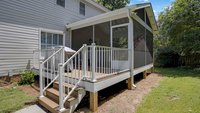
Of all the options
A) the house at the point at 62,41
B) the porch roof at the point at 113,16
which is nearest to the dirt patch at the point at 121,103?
the house at the point at 62,41

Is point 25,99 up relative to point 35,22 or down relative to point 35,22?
down

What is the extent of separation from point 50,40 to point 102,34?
3496mm

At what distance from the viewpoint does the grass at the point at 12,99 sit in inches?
175

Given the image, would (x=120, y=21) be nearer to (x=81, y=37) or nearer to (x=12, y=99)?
(x=81, y=37)

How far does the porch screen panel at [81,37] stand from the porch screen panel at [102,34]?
0.48 metres

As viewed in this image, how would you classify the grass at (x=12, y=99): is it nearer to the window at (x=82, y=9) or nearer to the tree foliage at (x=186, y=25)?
the window at (x=82, y=9)

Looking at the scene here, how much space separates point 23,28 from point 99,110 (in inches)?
243

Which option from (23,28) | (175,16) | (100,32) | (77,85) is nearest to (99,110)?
(77,85)

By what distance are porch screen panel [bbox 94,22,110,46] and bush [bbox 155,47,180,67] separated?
11098 mm

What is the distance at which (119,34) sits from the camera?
7488 mm

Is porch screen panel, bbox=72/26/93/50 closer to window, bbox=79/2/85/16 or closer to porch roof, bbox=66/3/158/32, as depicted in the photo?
porch roof, bbox=66/3/158/32

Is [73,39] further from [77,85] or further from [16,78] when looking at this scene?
[77,85]

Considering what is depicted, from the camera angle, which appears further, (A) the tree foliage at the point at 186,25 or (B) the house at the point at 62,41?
(A) the tree foliage at the point at 186,25

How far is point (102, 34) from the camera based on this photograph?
8.44 meters
